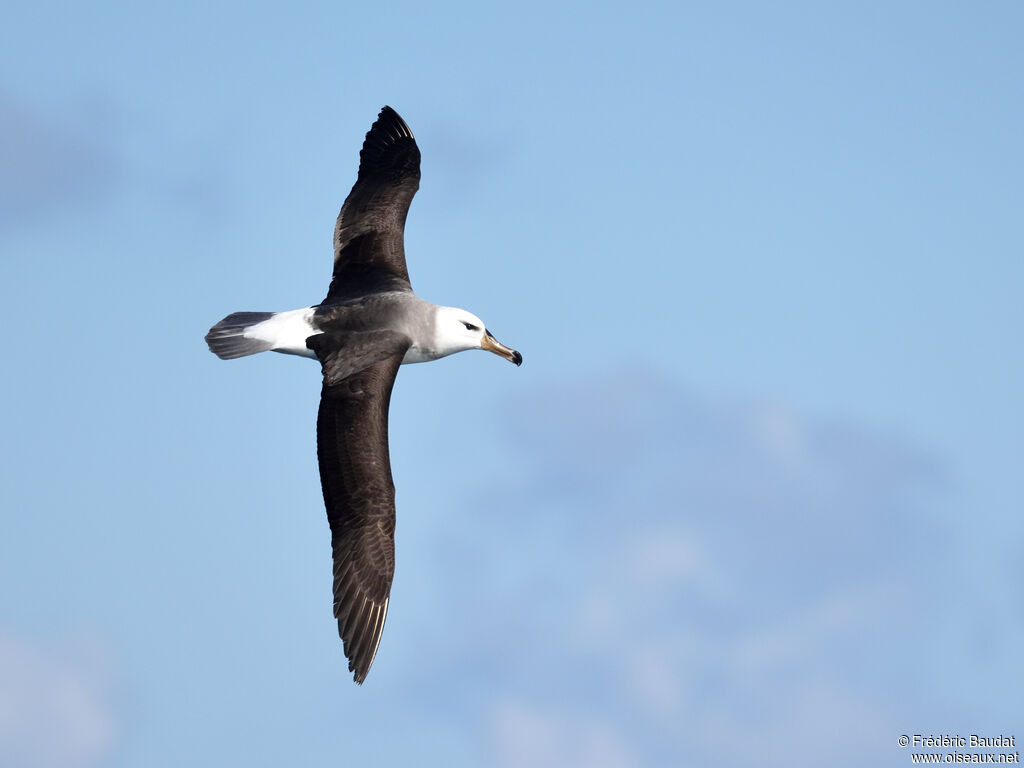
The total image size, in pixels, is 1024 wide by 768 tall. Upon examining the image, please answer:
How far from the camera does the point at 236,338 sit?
56.2ft

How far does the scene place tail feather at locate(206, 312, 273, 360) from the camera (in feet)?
55.4

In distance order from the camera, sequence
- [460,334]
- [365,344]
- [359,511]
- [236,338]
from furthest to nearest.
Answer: [460,334] → [236,338] → [365,344] → [359,511]

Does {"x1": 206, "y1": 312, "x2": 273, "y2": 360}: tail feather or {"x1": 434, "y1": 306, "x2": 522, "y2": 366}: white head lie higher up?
{"x1": 434, "y1": 306, "x2": 522, "y2": 366}: white head

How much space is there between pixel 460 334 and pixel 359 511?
313 centimetres

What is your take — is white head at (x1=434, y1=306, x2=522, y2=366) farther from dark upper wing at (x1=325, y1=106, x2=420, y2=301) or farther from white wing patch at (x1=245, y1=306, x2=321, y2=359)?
white wing patch at (x1=245, y1=306, x2=321, y2=359)

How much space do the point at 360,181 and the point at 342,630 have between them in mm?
6303

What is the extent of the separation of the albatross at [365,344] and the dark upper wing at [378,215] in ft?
0.04

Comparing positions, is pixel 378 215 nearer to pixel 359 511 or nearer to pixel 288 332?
pixel 288 332

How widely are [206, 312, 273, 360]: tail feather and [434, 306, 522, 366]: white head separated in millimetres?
2022

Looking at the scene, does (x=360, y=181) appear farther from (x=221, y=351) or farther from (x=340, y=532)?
(x=340, y=532)

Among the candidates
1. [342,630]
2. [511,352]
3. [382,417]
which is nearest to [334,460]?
[382,417]

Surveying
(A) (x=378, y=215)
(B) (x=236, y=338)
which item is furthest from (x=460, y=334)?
(B) (x=236, y=338)

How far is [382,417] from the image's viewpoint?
1582cm

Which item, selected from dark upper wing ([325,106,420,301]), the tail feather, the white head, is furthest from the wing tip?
the tail feather
